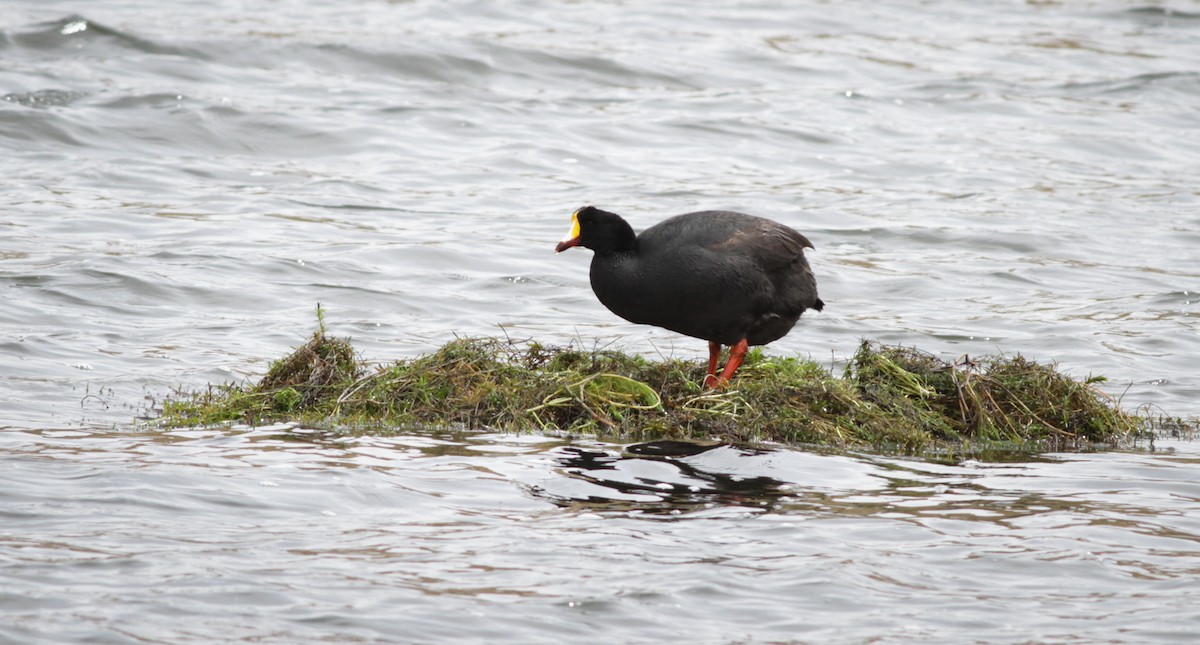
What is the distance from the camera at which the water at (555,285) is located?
22.1 feet

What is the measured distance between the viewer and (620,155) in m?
22.2

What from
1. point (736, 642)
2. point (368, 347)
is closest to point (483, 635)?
point (736, 642)

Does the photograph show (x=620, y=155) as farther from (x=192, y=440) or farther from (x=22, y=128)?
(x=192, y=440)

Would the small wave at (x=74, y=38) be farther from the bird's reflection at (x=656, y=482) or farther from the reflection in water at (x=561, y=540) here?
the bird's reflection at (x=656, y=482)

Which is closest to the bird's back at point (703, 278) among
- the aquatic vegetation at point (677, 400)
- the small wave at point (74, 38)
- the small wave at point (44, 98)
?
A: the aquatic vegetation at point (677, 400)

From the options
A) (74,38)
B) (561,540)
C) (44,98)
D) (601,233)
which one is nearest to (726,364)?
(601,233)

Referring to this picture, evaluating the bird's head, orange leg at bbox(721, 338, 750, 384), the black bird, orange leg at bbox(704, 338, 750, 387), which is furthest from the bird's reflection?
the bird's head

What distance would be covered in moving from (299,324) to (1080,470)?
7.31 metres

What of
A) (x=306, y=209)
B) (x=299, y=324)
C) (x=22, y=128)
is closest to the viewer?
(x=299, y=324)

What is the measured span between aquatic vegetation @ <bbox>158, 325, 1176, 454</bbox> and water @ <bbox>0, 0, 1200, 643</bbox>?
0.29m

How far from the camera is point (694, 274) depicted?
967cm

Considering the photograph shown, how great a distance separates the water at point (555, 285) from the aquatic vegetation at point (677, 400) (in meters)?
0.29

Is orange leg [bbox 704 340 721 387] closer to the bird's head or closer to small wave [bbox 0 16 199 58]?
the bird's head

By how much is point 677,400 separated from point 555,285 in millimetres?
6964
